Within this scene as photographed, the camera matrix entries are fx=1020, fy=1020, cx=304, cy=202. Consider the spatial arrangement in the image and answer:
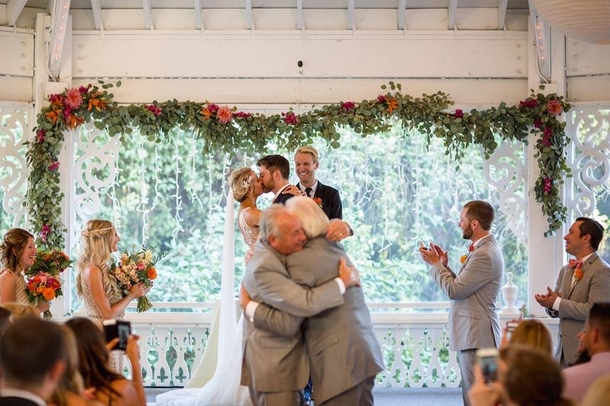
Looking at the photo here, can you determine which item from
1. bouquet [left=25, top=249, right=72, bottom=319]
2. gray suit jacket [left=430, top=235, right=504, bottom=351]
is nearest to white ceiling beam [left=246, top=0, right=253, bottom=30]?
bouquet [left=25, top=249, right=72, bottom=319]

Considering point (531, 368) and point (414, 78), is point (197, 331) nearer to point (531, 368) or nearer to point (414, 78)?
point (414, 78)

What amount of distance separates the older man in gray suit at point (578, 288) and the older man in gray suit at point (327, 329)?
1572 millimetres

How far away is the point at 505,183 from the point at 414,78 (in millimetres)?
1143

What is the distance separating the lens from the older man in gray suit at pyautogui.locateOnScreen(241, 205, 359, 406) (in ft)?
16.3

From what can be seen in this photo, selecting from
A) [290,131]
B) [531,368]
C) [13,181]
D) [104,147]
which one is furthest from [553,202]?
[531,368]

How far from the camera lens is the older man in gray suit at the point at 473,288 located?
6.28m

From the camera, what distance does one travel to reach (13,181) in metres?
8.30

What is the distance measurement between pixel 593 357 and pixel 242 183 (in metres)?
3.56

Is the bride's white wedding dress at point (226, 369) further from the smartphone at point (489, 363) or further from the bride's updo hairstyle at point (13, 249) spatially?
the smartphone at point (489, 363)

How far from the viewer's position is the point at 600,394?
3174mm

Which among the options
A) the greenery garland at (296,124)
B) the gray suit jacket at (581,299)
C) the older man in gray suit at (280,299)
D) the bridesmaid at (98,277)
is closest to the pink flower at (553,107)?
the greenery garland at (296,124)

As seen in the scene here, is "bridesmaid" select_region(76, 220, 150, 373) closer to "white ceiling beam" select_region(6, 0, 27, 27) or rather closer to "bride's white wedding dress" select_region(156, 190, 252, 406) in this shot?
"bride's white wedding dress" select_region(156, 190, 252, 406)

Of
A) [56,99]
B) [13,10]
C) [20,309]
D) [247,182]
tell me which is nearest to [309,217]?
[20,309]

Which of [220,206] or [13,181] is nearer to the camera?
[13,181]
